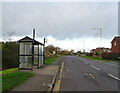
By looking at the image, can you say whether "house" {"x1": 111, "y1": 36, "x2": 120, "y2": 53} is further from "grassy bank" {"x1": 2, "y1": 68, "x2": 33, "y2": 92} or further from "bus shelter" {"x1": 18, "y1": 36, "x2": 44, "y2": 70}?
"grassy bank" {"x1": 2, "y1": 68, "x2": 33, "y2": 92}

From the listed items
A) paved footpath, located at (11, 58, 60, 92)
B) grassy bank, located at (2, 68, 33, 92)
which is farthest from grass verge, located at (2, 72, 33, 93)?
paved footpath, located at (11, 58, 60, 92)

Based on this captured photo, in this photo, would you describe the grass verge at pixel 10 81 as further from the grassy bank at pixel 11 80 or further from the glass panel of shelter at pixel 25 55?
the glass panel of shelter at pixel 25 55

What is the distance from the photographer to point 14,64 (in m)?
26.4

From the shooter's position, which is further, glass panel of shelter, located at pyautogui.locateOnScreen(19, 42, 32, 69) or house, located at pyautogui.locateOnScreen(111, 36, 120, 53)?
house, located at pyautogui.locateOnScreen(111, 36, 120, 53)

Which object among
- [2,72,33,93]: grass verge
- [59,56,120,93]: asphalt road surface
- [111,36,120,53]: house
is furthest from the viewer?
[111,36,120,53]: house

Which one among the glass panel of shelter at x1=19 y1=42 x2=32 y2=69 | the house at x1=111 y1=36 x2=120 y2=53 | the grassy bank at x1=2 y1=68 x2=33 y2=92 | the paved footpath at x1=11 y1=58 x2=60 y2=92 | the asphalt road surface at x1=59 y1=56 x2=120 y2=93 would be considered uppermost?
the house at x1=111 y1=36 x2=120 y2=53

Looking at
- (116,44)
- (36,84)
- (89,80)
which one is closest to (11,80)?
(36,84)

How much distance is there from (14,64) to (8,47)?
242 cm

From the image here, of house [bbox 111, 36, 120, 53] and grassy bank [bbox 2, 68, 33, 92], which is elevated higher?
house [bbox 111, 36, 120, 53]

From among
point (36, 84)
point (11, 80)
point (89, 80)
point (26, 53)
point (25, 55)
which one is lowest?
point (89, 80)

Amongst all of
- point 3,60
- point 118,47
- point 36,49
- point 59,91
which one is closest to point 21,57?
point 36,49

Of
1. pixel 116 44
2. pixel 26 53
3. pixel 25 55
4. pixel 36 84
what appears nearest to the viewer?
pixel 36 84

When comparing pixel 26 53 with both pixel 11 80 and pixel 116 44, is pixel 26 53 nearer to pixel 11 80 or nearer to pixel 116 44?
pixel 11 80

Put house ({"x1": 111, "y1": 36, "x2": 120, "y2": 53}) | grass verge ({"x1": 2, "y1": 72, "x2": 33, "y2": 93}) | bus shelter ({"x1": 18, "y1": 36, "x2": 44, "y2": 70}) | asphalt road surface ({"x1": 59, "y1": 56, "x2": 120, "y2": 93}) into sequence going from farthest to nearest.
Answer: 1. house ({"x1": 111, "y1": 36, "x2": 120, "y2": 53})
2. bus shelter ({"x1": 18, "y1": 36, "x2": 44, "y2": 70})
3. asphalt road surface ({"x1": 59, "y1": 56, "x2": 120, "y2": 93})
4. grass verge ({"x1": 2, "y1": 72, "x2": 33, "y2": 93})
